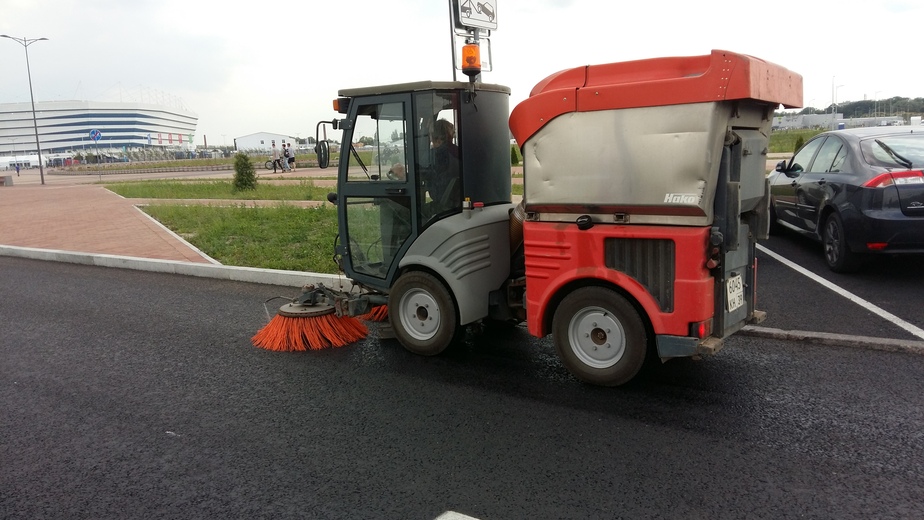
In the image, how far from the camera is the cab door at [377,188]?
5199mm

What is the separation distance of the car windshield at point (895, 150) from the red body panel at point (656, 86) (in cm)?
322

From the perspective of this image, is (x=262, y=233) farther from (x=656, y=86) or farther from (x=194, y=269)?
(x=656, y=86)

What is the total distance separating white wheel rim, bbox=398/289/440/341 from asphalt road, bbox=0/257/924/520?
0.75 ft

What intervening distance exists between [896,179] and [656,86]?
4.23 metres

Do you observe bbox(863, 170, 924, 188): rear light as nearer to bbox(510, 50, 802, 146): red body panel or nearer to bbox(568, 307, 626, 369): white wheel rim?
bbox(510, 50, 802, 146): red body panel

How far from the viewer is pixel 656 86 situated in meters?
3.83

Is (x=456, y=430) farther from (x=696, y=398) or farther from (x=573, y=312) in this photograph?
(x=696, y=398)

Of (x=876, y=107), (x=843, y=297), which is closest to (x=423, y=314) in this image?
(x=843, y=297)

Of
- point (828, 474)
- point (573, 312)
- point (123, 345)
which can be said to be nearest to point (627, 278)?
point (573, 312)

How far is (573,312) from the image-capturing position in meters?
4.40

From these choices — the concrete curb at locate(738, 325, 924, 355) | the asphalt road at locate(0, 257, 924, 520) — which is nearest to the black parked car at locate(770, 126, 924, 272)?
the concrete curb at locate(738, 325, 924, 355)

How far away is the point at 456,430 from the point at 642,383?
1421 millimetres

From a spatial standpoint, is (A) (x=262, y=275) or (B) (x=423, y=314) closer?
(B) (x=423, y=314)

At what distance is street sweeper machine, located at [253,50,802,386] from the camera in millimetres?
3873
